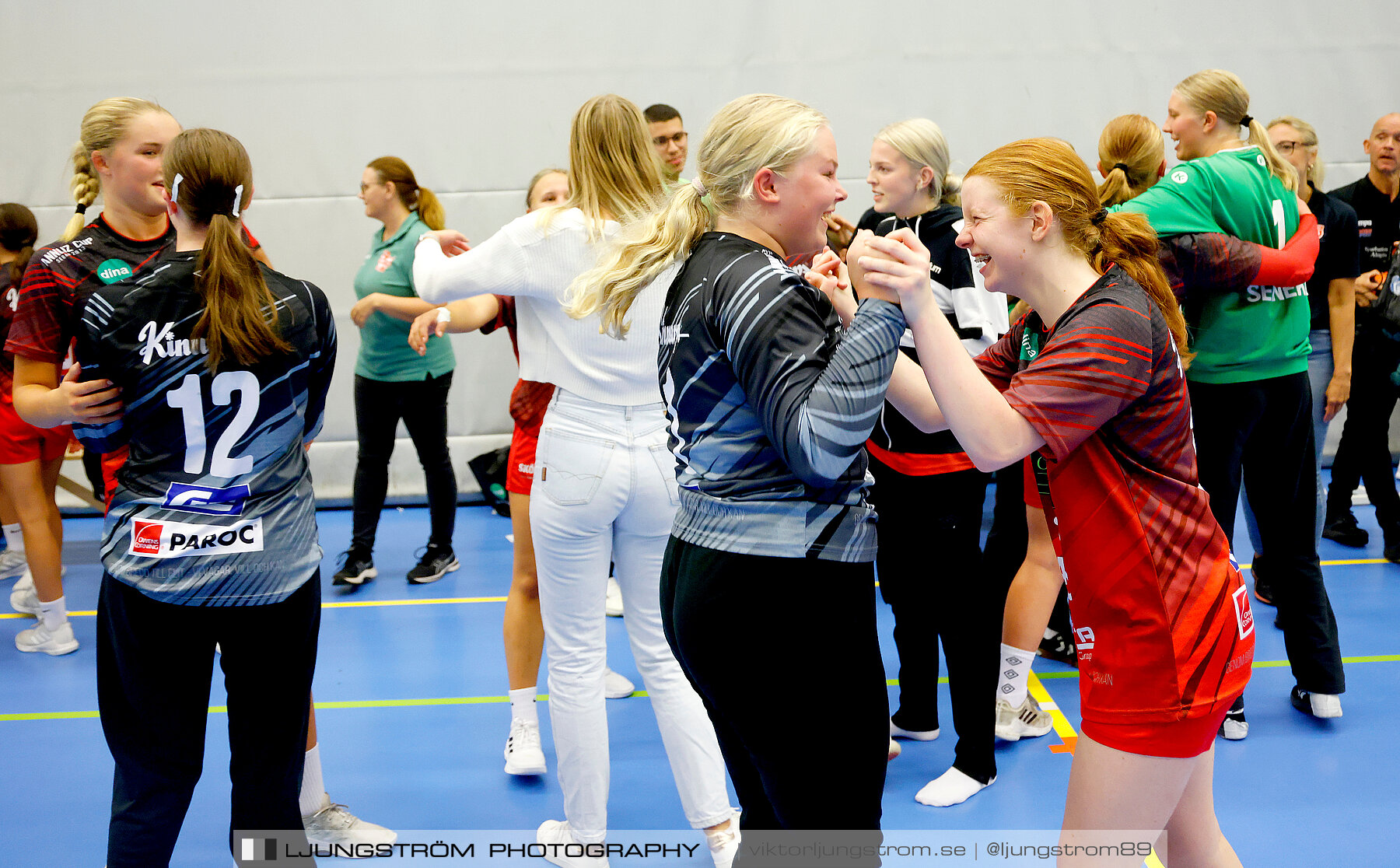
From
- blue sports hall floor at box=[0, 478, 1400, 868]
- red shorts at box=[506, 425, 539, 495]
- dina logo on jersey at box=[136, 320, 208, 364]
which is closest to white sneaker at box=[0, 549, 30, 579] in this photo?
blue sports hall floor at box=[0, 478, 1400, 868]

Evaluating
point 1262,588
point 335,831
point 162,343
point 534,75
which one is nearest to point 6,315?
point 335,831

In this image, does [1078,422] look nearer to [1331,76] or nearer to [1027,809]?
[1027,809]

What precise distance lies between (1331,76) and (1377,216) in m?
1.66

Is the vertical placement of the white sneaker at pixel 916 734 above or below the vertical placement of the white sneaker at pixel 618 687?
above

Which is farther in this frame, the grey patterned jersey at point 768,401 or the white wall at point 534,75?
the white wall at point 534,75

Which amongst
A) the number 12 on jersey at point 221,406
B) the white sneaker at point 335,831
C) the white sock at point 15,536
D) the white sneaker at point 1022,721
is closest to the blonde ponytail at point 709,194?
the number 12 on jersey at point 221,406

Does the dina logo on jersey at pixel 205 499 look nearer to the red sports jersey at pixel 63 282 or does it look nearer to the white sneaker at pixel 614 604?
the red sports jersey at pixel 63 282

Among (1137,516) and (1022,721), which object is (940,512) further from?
(1137,516)

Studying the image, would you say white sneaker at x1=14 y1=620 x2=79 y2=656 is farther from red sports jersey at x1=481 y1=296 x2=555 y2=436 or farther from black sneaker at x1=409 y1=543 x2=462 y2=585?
red sports jersey at x1=481 y1=296 x2=555 y2=436

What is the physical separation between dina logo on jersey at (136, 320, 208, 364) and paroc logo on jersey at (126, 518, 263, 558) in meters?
0.31

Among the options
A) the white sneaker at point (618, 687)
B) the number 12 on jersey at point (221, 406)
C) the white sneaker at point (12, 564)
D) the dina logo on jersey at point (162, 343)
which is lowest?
the white sneaker at point (12, 564)

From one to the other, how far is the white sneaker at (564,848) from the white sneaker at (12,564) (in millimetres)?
3832

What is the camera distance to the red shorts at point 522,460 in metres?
3.03

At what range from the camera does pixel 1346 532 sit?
5016 millimetres
